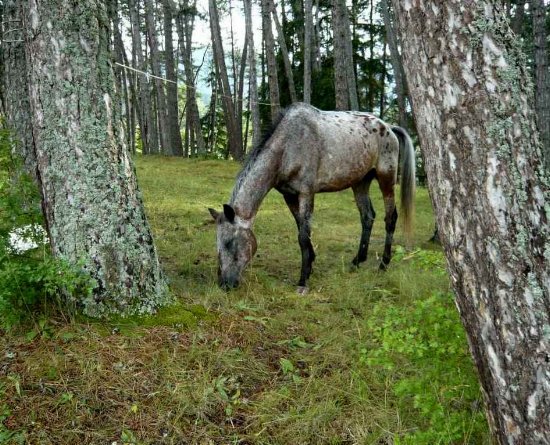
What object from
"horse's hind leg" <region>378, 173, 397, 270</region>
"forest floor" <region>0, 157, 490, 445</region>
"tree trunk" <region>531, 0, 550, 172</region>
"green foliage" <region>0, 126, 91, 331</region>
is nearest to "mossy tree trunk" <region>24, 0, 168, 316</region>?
"green foliage" <region>0, 126, 91, 331</region>

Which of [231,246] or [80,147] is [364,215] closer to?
[231,246]

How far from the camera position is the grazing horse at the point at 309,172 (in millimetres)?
5492

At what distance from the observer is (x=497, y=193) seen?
6.02 feet

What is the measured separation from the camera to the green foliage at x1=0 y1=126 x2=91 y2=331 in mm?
3217

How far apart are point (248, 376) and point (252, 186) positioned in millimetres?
2757

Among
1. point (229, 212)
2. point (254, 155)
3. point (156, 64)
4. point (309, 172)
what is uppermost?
point (156, 64)

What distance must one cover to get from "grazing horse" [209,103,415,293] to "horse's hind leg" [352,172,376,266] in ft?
0.05

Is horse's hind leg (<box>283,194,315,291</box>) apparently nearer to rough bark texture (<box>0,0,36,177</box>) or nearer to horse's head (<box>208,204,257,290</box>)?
horse's head (<box>208,204,257,290</box>)

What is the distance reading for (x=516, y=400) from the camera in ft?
6.16

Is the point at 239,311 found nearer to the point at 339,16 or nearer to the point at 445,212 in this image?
the point at 445,212

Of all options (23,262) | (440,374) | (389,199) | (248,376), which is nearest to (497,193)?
(440,374)

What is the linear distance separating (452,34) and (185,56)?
2452 cm

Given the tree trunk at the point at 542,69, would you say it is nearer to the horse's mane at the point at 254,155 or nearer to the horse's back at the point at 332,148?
the horse's back at the point at 332,148

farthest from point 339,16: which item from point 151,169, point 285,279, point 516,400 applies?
point 516,400
